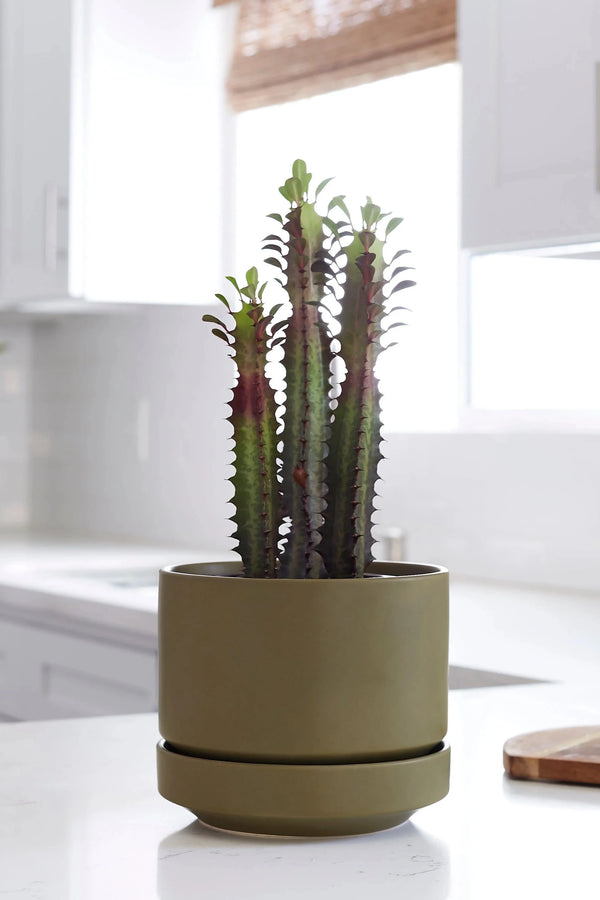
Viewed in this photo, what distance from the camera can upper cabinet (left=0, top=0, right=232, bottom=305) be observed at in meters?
3.04

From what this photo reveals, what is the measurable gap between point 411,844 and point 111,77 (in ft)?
8.62

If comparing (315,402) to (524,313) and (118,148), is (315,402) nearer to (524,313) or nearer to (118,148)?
(524,313)

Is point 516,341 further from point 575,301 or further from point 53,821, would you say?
point 53,821

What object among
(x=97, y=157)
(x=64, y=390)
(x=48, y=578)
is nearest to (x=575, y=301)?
(x=48, y=578)

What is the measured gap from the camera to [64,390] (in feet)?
12.8

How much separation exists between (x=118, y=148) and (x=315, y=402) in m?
2.47

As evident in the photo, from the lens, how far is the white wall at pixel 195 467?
2.46 metres

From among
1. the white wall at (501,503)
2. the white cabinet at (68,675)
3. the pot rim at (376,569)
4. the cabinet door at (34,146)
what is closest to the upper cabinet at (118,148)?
the cabinet door at (34,146)

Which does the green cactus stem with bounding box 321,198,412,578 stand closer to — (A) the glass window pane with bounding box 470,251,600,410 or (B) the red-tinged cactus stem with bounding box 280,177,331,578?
(B) the red-tinged cactus stem with bounding box 280,177,331,578

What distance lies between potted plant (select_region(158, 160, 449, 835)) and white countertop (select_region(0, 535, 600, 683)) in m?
0.78

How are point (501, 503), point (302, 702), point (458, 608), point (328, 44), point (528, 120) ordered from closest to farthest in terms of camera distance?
point (302, 702) < point (528, 120) < point (458, 608) < point (501, 503) < point (328, 44)

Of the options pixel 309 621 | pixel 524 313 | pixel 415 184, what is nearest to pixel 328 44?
pixel 415 184

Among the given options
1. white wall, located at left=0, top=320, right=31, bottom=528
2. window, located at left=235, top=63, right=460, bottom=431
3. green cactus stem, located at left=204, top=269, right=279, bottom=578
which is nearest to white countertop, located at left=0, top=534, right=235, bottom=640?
white wall, located at left=0, top=320, right=31, bottom=528

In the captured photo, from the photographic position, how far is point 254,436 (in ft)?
2.39
